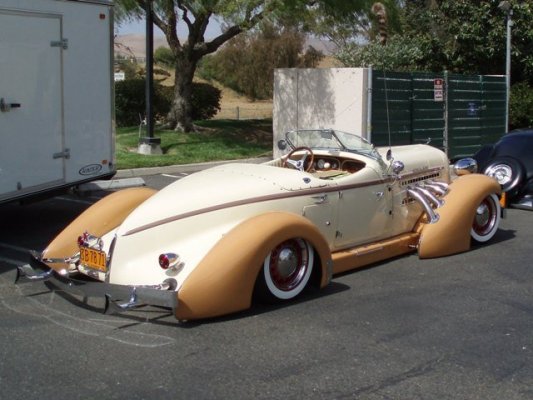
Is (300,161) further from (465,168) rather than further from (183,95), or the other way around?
(183,95)

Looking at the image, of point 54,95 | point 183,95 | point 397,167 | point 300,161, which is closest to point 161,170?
point 183,95

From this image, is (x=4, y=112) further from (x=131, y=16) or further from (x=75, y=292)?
(x=131, y=16)

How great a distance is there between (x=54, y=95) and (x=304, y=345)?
193 inches

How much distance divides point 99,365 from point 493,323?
2800 millimetres

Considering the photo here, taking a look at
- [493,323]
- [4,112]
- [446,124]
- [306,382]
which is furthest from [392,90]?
[306,382]

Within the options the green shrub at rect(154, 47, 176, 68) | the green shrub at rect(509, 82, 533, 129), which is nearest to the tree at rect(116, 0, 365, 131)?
the green shrub at rect(509, 82, 533, 129)

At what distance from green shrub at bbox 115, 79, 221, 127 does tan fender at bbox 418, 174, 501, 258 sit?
13912 millimetres

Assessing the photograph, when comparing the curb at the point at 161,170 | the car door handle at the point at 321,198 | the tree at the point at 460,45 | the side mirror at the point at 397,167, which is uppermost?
the tree at the point at 460,45

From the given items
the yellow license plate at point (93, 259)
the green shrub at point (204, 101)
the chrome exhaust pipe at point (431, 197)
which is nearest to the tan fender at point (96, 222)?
the yellow license plate at point (93, 259)

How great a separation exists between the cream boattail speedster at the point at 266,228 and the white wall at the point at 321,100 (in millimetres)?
6862

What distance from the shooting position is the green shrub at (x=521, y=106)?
781 inches

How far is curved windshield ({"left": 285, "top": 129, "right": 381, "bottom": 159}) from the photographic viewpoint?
6996mm

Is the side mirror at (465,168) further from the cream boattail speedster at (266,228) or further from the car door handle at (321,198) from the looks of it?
the car door handle at (321,198)

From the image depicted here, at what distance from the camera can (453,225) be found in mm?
7074
